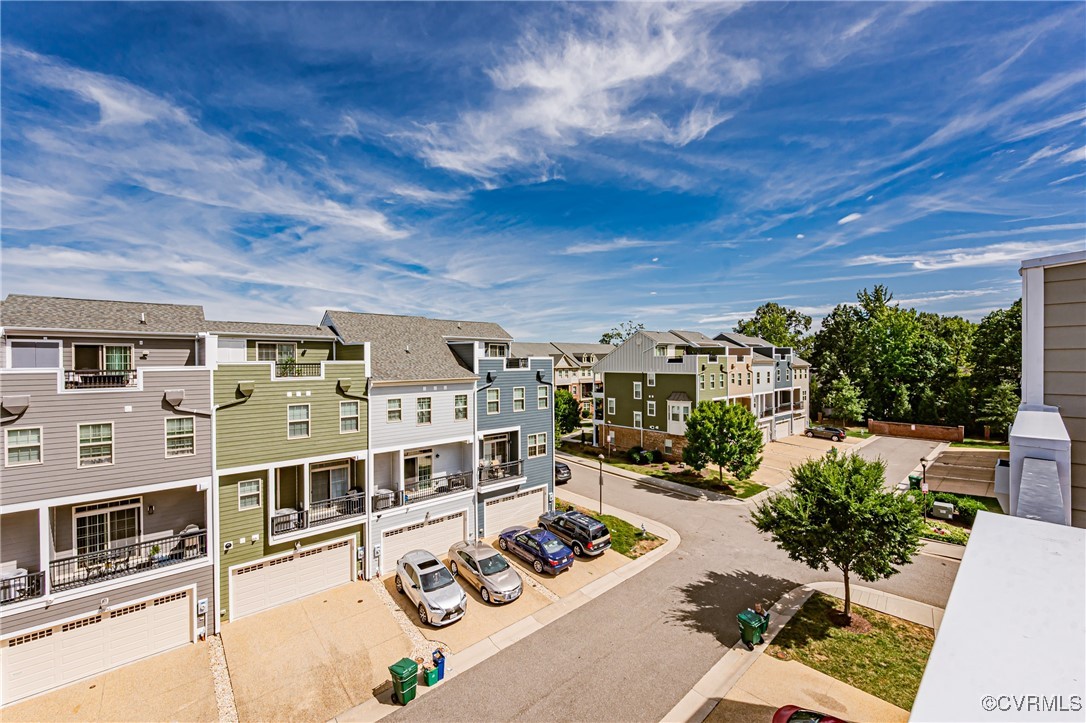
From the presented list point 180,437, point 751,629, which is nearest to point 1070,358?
point 751,629

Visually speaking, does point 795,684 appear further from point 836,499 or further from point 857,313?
point 857,313

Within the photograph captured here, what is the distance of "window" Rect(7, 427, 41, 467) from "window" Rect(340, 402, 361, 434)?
761cm

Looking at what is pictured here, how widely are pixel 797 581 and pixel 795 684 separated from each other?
6.24 meters

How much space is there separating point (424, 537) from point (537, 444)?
698cm

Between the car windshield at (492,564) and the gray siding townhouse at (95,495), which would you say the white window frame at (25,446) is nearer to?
the gray siding townhouse at (95,495)

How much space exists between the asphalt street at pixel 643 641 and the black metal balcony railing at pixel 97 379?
1188 centimetres

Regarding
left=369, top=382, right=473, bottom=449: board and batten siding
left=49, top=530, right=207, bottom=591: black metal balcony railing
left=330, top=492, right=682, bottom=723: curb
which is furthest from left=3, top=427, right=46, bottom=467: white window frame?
left=330, top=492, right=682, bottom=723: curb

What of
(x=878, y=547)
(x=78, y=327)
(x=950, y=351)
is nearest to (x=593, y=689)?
(x=878, y=547)

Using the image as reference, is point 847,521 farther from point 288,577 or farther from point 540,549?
point 288,577

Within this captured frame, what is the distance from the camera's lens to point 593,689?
40.0 ft

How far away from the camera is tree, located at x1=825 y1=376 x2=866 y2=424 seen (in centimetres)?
4719

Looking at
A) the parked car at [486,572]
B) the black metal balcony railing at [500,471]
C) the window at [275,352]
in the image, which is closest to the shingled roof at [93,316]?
the window at [275,352]

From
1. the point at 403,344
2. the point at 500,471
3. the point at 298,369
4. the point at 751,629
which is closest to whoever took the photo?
the point at 751,629

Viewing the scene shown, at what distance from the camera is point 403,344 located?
832 inches
